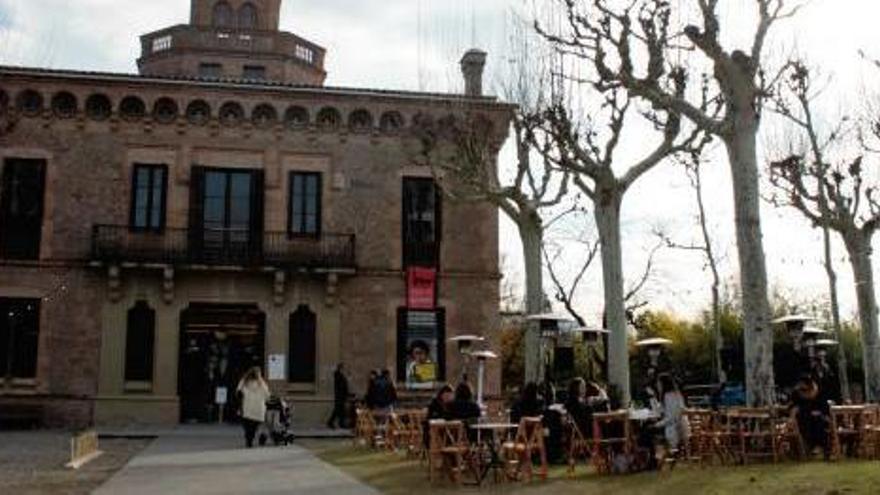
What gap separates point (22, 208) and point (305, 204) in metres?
8.00

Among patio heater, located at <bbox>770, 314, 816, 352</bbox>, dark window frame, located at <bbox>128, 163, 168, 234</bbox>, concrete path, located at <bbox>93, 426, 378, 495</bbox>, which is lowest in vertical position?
concrete path, located at <bbox>93, 426, 378, 495</bbox>

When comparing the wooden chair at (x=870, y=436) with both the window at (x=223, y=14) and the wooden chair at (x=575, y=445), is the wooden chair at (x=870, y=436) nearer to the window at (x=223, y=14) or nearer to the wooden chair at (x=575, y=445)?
the wooden chair at (x=575, y=445)

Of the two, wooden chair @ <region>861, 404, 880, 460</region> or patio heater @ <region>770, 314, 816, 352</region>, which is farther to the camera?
patio heater @ <region>770, 314, 816, 352</region>

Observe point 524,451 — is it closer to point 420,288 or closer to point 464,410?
point 464,410

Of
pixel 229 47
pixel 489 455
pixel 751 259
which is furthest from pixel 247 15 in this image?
pixel 489 455

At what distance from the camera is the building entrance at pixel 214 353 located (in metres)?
29.9

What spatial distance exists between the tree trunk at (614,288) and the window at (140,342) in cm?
1416

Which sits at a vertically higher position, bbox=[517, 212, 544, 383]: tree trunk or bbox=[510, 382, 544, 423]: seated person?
bbox=[517, 212, 544, 383]: tree trunk

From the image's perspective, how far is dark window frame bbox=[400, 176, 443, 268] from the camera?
101 ft

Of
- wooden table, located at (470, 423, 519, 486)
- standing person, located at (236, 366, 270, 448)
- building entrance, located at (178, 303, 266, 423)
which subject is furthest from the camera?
building entrance, located at (178, 303, 266, 423)

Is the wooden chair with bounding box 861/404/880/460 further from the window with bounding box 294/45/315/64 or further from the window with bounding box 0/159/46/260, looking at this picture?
the window with bounding box 294/45/315/64

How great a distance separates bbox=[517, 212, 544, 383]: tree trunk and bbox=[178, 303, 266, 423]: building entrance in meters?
9.13

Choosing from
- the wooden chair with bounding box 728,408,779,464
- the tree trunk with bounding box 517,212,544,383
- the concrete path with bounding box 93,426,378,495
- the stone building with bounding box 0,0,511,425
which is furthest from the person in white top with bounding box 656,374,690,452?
the stone building with bounding box 0,0,511,425

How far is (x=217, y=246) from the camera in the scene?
97.3 feet
